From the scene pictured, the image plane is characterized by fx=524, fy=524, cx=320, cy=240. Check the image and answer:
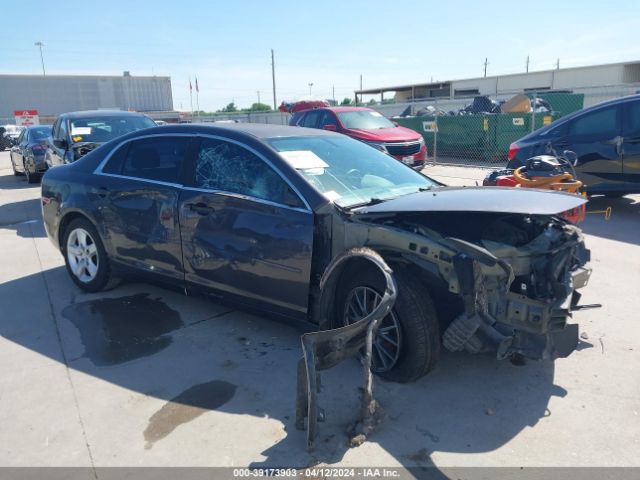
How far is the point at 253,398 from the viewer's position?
3275 millimetres

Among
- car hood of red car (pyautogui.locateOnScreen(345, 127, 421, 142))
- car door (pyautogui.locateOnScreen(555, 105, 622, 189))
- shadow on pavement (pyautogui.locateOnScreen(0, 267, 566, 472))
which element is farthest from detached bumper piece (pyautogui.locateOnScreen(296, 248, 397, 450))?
car hood of red car (pyautogui.locateOnScreen(345, 127, 421, 142))

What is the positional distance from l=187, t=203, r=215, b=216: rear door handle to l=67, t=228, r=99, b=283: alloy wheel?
4.95 feet

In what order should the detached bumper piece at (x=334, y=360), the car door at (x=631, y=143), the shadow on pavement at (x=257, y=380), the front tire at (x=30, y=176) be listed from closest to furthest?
the detached bumper piece at (x=334, y=360)
the shadow on pavement at (x=257, y=380)
the car door at (x=631, y=143)
the front tire at (x=30, y=176)

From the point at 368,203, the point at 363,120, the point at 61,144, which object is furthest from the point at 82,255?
the point at 363,120

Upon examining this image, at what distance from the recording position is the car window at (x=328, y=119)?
41.8 ft

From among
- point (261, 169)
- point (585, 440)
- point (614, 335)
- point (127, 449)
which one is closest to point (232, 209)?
point (261, 169)

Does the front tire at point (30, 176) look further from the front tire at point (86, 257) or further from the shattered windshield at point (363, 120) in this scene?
the front tire at point (86, 257)

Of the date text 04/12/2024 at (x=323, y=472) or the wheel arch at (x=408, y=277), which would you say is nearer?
the date text 04/12/2024 at (x=323, y=472)

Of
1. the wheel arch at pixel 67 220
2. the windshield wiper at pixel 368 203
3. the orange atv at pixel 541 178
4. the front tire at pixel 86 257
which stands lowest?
the front tire at pixel 86 257

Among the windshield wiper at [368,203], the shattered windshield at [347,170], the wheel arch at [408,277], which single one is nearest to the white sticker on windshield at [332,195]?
the shattered windshield at [347,170]

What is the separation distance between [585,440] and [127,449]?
8.09ft

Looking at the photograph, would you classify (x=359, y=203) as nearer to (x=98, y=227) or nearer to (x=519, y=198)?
(x=519, y=198)

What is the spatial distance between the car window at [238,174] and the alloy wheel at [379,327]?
735 millimetres

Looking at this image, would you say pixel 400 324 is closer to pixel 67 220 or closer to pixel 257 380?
pixel 257 380
